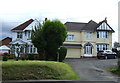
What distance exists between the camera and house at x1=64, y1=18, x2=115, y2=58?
35681 mm

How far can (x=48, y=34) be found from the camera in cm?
2323

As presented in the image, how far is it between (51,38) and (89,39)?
1587 cm

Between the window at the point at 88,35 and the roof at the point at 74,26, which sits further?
the roof at the point at 74,26

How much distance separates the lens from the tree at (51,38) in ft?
75.4

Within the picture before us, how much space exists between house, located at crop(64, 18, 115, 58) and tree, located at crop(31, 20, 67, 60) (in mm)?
12429

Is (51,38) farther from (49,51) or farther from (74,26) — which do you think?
(74,26)

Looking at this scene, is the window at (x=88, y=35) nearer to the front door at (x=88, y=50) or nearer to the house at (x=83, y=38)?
the house at (x=83, y=38)

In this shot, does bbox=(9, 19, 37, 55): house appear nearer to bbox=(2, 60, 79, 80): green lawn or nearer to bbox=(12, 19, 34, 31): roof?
bbox=(12, 19, 34, 31): roof

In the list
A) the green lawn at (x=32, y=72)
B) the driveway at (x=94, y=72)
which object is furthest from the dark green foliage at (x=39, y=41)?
the green lawn at (x=32, y=72)

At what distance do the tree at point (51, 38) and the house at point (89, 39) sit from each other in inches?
489

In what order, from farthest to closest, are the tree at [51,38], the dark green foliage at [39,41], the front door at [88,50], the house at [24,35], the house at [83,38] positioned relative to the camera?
1. the front door at [88,50]
2. the house at [83,38]
3. the house at [24,35]
4. the dark green foliage at [39,41]
5. the tree at [51,38]

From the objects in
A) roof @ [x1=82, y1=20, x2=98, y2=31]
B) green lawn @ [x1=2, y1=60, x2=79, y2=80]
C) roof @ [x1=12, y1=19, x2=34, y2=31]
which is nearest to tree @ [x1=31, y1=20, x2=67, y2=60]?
green lawn @ [x1=2, y1=60, x2=79, y2=80]

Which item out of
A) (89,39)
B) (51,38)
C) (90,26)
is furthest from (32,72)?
(90,26)

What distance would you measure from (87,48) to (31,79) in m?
26.2
